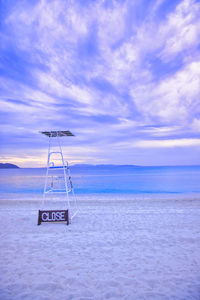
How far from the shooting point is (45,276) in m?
3.86

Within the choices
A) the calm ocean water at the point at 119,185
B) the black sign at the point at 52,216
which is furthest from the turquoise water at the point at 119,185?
the black sign at the point at 52,216

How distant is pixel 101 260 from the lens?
4.52 m

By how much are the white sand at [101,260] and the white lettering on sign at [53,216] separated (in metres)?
0.25

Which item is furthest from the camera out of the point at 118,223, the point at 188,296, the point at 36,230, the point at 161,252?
the point at 118,223

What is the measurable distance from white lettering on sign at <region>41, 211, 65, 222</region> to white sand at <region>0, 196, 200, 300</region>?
0.25 metres

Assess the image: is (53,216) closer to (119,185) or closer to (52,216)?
(52,216)

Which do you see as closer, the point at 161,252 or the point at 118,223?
the point at 161,252

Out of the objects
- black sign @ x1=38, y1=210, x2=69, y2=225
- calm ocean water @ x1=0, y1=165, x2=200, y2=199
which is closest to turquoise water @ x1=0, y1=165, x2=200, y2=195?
calm ocean water @ x1=0, y1=165, x2=200, y2=199

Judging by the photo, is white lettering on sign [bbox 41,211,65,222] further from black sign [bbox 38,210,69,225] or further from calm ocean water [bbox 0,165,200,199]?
calm ocean water [bbox 0,165,200,199]

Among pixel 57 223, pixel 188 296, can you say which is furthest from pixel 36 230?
pixel 188 296

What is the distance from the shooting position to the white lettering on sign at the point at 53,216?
7536 mm

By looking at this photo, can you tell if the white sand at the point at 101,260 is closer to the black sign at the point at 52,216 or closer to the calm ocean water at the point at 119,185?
the black sign at the point at 52,216

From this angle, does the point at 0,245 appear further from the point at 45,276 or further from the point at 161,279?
the point at 161,279

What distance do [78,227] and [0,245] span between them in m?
2.54
